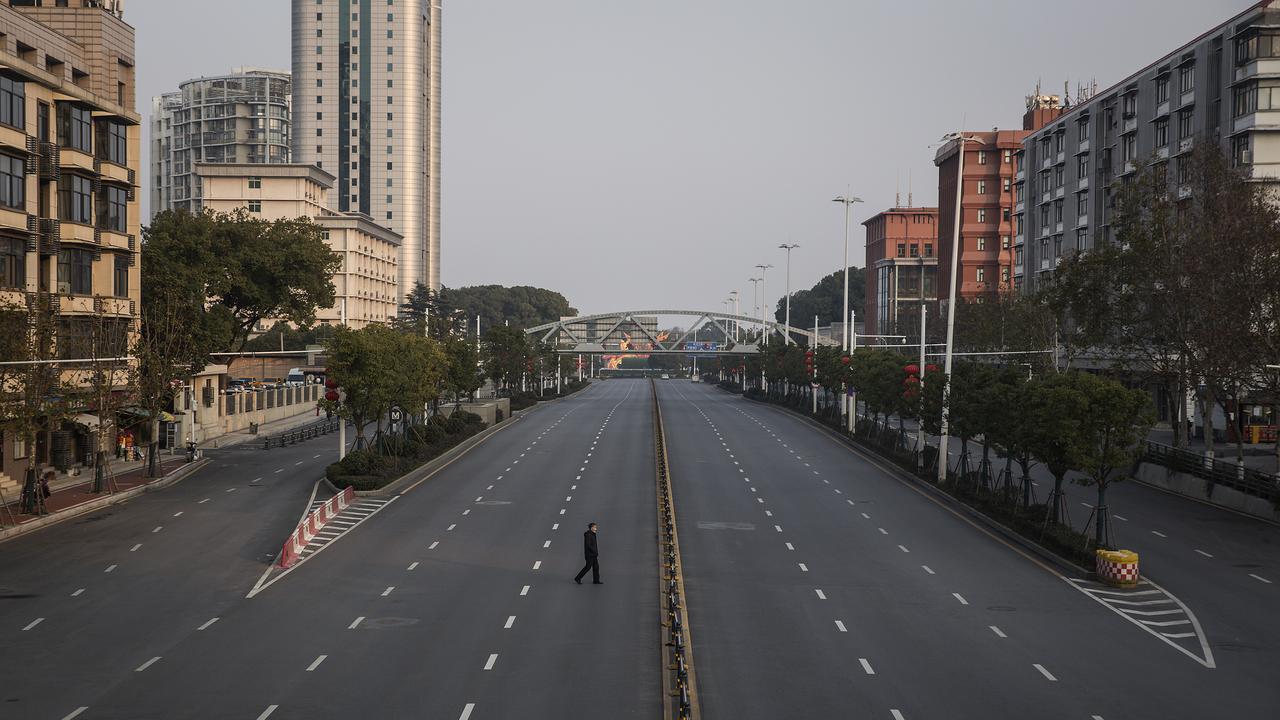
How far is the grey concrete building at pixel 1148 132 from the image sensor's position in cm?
7025

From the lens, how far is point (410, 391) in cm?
5912

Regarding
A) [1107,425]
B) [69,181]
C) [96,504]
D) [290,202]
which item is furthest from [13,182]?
[290,202]

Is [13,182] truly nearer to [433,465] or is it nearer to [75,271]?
[75,271]

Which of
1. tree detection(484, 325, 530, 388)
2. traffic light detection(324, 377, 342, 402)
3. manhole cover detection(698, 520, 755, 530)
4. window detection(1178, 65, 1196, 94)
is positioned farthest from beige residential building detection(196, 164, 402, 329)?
manhole cover detection(698, 520, 755, 530)

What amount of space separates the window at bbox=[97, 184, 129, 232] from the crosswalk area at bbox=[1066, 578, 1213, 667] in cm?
5010

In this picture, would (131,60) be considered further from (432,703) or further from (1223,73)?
(1223,73)

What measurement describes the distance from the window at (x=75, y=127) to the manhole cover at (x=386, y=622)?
40.0 m

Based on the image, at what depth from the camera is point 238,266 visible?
7450cm

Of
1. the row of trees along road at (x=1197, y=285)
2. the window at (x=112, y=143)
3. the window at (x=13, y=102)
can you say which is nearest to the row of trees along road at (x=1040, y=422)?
the row of trees along road at (x=1197, y=285)

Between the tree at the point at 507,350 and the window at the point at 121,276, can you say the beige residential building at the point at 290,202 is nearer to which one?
the tree at the point at 507,350

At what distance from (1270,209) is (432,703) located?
48586 millimetres

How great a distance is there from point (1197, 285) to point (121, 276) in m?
53.3

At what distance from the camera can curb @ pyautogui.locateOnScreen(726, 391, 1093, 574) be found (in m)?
36.0

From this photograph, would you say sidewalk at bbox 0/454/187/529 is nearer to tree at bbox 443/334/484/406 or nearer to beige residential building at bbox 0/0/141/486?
beige residential building at bbox 0/0/141/486
